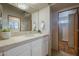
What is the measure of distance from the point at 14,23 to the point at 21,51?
362mm

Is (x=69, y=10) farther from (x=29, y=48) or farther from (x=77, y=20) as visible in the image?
(x=29, y=48)

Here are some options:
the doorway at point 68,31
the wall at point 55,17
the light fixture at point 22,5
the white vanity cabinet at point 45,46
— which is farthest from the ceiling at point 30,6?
the white vanity cabinet at point 45,46

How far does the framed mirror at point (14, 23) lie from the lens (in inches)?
51.4

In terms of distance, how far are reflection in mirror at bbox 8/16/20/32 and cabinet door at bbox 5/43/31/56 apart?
0.26 metres

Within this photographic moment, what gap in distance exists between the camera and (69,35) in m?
1.37

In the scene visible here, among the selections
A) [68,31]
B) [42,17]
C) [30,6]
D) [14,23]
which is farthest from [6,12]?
[68,31]

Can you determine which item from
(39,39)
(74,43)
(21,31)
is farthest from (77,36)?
(21,31)

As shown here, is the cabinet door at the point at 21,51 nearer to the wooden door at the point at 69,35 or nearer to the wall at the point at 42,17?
the wall at the point at 42,17

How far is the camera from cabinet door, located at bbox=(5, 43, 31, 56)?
3.67 ft

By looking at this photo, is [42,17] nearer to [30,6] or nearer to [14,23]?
[30,6]

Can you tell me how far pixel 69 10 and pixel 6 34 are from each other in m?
0.82

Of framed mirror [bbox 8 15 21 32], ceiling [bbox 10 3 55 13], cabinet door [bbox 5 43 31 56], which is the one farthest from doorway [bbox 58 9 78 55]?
framed mirror [bbox 8 15 21 32]

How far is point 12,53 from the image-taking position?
1154 millimetres

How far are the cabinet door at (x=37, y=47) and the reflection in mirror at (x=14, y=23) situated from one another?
29cm
